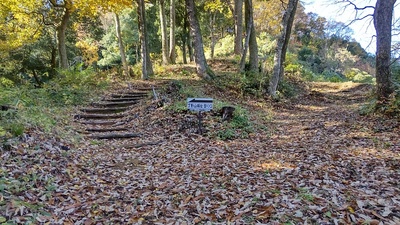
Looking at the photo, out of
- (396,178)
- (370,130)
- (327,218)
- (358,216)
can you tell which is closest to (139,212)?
(327,218)

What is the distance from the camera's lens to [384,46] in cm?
746

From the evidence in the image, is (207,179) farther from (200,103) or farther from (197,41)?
(197,41)

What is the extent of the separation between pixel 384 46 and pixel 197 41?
736 centimetres

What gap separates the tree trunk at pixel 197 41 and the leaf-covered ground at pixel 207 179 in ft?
22.8

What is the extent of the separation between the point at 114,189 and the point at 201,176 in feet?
4.45

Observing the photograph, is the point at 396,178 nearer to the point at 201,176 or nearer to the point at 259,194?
the point at 259,194

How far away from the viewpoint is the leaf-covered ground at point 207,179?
10.2ft

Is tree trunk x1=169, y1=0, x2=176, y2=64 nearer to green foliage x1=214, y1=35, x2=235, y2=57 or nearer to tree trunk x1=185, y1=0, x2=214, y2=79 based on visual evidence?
tree trunk x1=185, y1=0, x2=214, y2=79

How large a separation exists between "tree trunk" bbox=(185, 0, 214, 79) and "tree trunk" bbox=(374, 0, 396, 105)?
7062mm

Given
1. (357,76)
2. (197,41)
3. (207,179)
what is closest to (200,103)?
(207,179)

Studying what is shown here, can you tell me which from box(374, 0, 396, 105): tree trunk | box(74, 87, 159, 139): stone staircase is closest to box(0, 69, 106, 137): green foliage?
box(74, 87, 159, 139): stone staircase

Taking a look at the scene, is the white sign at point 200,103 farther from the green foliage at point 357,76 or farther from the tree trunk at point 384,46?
the green foliage at point 357,76

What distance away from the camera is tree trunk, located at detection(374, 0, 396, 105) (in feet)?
24.3

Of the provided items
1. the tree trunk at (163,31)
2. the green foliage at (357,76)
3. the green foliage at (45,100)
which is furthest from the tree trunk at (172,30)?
the green foliage at (357,76)
